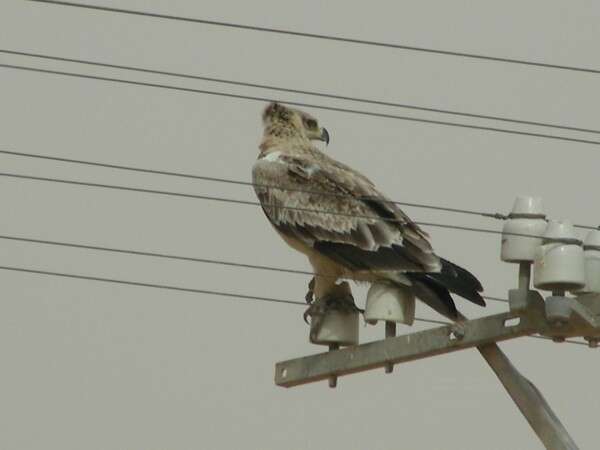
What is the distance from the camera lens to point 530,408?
1200 centimetres

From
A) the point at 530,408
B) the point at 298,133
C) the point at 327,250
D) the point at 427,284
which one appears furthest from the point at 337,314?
the point at 298,133

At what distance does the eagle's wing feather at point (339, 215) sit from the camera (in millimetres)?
15531

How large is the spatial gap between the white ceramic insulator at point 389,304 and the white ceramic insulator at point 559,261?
189 centimetres

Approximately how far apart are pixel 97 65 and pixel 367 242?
11.7ft

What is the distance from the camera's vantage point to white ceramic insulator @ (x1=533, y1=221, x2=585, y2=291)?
12125mm

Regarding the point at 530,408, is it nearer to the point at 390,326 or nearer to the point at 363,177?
the point at 390,326

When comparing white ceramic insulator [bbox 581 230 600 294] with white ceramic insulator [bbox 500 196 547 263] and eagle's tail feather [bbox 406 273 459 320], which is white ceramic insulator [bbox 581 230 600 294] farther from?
eagle's tail feather [bbox 406 273 459 320]

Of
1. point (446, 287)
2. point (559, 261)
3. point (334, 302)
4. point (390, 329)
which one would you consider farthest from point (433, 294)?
point (559, 261)

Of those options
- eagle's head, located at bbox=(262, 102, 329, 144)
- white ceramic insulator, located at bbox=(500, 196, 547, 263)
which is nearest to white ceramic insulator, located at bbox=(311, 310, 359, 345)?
white ceramic insulator, located at bbox=(500, 196, 547, 263)

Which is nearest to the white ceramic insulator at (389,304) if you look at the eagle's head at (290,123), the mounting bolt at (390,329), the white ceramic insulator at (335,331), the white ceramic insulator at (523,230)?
the mounting bolt at (390,329)

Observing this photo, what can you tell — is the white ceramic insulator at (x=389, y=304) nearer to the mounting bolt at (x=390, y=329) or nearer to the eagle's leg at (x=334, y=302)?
the mounting bolt at (x=390, y=329)

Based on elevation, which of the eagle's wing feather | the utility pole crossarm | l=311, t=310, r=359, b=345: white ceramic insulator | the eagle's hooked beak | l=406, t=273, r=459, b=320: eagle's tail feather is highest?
the eagle's hooked beak

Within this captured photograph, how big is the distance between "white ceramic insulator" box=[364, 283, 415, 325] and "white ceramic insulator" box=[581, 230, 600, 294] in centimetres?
183

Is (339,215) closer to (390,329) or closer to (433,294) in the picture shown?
(433,294)
